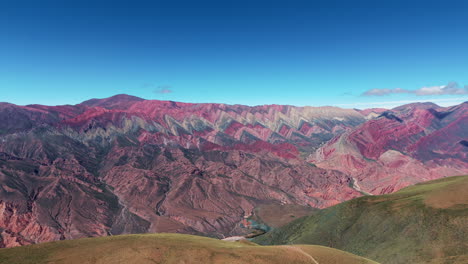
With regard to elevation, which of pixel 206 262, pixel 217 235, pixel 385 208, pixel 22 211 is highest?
pixel 206 262

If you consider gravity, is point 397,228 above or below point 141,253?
below

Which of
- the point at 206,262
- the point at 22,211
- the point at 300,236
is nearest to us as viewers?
the point at 206,262

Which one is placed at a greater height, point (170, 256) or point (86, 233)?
point (170, 256)

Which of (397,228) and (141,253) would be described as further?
(397,228)

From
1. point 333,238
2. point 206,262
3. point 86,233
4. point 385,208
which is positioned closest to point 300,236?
point 333,238

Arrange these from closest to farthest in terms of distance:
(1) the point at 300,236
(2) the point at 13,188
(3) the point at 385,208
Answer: (3) the point at 385,208
(1) the point at 300,236
(2) the point at 13,188

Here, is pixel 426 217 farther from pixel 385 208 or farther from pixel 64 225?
pixel 64 225
